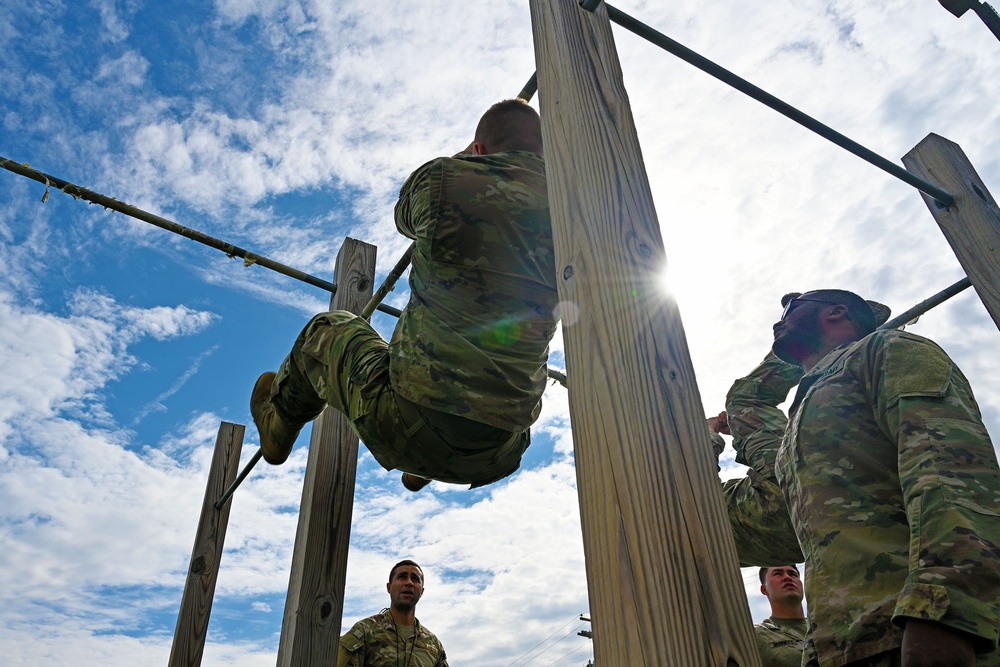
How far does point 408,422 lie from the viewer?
1.93 metres

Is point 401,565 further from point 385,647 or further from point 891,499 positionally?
point 891,499

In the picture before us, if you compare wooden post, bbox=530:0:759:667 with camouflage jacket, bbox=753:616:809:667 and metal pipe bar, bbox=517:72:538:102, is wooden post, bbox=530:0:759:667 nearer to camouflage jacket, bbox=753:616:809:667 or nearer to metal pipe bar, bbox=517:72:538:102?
metal pipe bar, bbox=517:72:538:102

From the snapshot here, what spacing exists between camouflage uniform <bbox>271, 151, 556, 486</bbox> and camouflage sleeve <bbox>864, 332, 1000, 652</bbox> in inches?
37.3

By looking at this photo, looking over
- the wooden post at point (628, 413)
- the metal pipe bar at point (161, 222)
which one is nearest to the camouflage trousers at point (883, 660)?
the wooden post at point (628, 413)

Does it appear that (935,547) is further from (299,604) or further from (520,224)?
(299,604)

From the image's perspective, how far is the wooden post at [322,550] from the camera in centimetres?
214

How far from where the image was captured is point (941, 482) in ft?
4.51

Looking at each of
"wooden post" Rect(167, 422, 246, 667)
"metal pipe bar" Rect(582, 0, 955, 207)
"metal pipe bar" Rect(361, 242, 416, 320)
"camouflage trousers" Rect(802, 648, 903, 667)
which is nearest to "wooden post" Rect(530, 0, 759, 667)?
"metal pipe bar" Rect(582, 0, 955, 207)

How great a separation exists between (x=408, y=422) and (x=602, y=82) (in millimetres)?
1098

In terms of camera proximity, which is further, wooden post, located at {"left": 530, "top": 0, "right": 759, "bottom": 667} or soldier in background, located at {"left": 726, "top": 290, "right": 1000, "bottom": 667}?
soldier in background, located at {"left": 726, "top": 290, "right": 1000, "bottom": 667}

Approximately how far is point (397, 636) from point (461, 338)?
12.4ft

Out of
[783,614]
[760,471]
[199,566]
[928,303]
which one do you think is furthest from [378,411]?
[783,614]

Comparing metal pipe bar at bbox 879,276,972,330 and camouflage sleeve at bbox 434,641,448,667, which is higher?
metal pipe bar at bbox 879,276,972,330

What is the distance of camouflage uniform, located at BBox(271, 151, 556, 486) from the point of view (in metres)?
1.90
